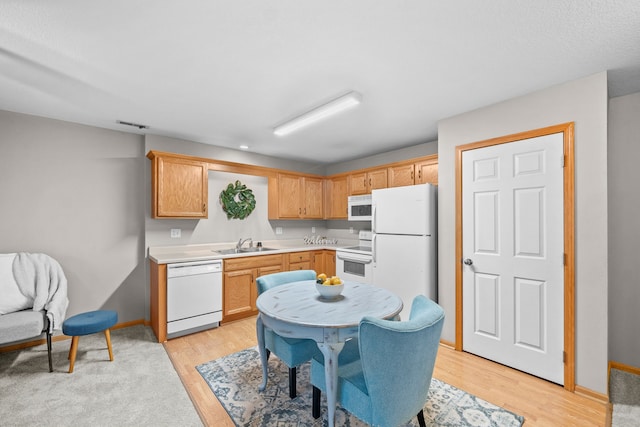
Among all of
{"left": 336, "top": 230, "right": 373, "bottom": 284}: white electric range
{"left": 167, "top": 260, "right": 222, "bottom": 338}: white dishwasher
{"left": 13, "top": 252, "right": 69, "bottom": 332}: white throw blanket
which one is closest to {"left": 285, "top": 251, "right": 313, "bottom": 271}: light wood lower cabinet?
{"left": 336, "top": 230, "right": 373, "bottom": 284}: white electric range

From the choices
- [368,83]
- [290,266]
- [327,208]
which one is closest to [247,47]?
[368,83]

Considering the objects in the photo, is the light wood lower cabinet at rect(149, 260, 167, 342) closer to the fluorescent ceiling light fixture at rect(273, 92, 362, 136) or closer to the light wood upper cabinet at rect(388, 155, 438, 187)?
the fluorescent ceiling light fixture at rect(273, 92, 362, 136)

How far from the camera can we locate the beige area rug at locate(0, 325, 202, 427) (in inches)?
74.9

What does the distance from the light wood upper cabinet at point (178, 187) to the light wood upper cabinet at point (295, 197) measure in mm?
1168

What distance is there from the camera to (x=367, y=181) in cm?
440

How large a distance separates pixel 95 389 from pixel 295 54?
9.77ft

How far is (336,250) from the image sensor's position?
168 inches

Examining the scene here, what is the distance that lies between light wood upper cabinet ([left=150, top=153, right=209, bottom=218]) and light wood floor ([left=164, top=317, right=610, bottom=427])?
1550 mm

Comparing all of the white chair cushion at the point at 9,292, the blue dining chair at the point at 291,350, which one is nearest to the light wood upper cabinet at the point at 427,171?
the blue dining chair at the point at 291,350

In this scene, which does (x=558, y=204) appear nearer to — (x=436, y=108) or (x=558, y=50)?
(x=558, y=50)

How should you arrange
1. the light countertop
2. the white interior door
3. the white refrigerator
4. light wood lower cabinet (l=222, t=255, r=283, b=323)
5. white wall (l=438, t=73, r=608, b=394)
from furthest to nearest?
light wood lower cabinet (l=222, t=255, r=283, b=323)
the light countertop
the white refrigerator
the white interior door
white wall (l=438, t=73, r=608, b=394)

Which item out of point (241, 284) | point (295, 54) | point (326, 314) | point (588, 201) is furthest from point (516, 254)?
point (241, 284)

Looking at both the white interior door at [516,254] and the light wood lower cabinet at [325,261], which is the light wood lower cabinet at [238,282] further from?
the white interior door at [516,254]

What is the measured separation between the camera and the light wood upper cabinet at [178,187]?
3443 mm
